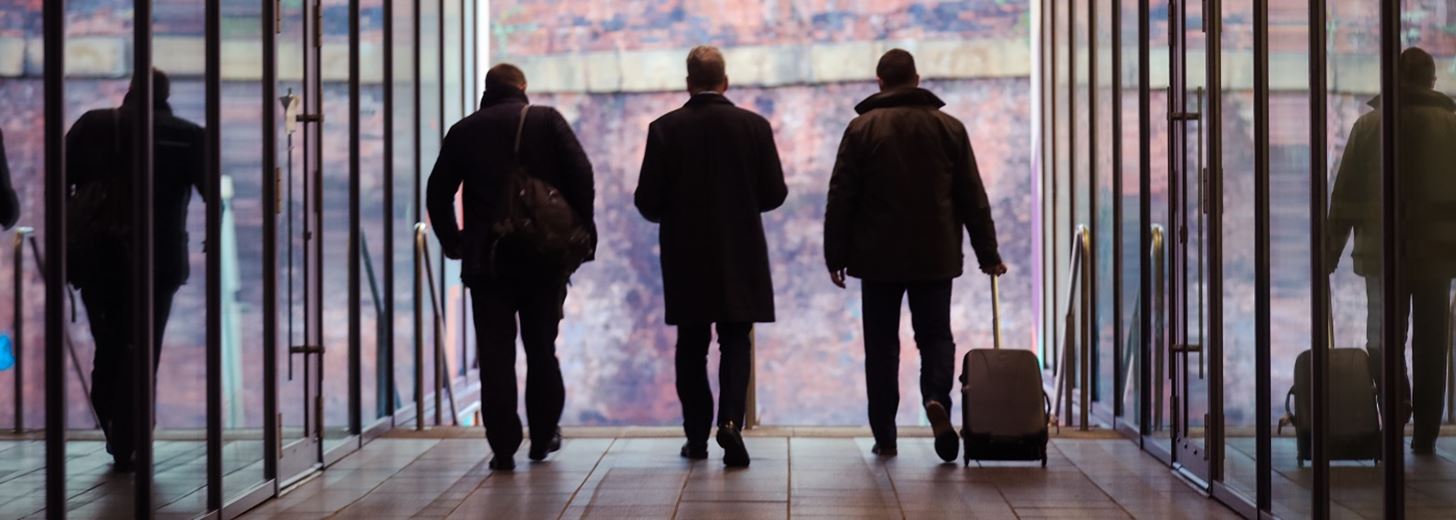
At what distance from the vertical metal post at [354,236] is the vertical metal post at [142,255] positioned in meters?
2.04

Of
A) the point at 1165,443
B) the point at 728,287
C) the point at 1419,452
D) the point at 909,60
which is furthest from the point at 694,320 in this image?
the point at 1419,452

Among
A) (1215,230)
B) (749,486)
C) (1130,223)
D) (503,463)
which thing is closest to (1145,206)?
(1130,223)

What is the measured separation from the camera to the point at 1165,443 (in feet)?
17.3

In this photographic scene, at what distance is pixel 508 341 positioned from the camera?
5.09 meters

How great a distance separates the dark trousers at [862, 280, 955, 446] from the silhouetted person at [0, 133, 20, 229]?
2.80 meters

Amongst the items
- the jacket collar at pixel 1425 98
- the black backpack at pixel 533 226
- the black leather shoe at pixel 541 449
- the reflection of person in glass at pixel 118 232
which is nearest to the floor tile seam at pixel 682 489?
the black leather shoe at pixel 541 449

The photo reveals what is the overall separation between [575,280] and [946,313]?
7423 mm

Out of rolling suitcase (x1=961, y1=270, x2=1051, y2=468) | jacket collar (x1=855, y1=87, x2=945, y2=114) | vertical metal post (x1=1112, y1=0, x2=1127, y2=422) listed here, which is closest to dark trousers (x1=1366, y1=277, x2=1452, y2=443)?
rolling suitcase (x1=961, y1=270, x2=1051, y2=468)

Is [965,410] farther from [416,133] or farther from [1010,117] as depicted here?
[1010,117]

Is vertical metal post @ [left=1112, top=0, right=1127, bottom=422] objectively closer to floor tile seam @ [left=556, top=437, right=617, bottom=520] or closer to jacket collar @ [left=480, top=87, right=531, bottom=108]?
floor tile seam @ [left=556, top=437, right=617, bottom=520]

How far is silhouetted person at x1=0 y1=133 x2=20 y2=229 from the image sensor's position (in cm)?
297

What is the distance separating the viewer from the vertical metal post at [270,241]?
4680 mm

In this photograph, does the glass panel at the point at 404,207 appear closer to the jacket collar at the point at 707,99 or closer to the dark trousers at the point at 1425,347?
the jacket collar at the point at 707,99

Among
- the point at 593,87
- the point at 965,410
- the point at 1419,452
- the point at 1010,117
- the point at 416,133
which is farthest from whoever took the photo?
the point at 593,87
